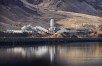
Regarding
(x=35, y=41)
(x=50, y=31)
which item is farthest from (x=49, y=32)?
(x=35, y=41)

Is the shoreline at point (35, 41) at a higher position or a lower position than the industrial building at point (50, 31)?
lower

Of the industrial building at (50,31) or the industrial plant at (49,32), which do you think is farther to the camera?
the industrial building at (50,31)

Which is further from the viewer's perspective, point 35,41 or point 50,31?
point 50,31

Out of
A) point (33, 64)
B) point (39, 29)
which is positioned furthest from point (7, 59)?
point (39, 29)

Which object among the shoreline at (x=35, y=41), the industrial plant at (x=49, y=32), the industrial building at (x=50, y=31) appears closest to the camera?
the shoreline at (x=35, y=41)

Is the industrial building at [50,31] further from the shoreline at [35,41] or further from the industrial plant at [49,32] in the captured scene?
the shoreline at [35,41]

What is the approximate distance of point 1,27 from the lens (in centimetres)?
14750

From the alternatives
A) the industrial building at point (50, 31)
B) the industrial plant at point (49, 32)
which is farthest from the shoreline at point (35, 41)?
the industrial building at point (50, 31)

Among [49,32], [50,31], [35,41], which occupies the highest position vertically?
[50,31]

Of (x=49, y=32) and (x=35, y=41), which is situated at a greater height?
(x=49, y=32)

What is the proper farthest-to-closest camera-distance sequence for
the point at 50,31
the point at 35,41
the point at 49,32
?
the point at 50,31
the point at 49,32
the point at 35,41

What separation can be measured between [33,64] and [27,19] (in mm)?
105913

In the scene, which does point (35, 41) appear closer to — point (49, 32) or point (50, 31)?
point (49, 32)

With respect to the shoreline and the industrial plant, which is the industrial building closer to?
the industrial plant
